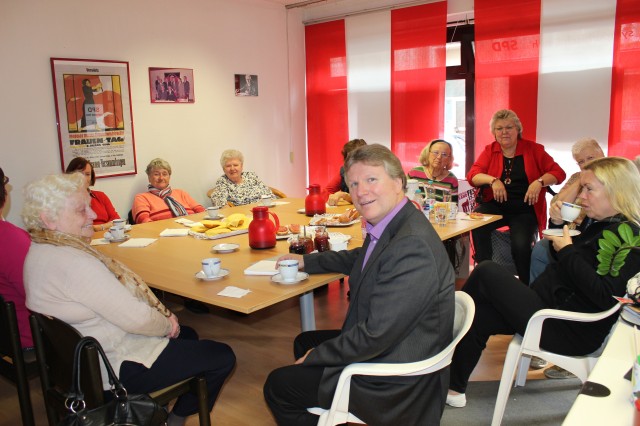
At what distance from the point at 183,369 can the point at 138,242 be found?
1.15 m

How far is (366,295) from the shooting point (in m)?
1.75

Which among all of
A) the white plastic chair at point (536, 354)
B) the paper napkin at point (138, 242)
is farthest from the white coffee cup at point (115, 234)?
the white plastic chair at point (536, 354)

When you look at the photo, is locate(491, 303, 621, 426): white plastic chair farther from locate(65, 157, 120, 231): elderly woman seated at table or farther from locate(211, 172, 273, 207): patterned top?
locate(65, 157, 120, 231): elderly woman seated at table

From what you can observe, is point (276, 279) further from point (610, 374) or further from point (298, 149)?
point (298, 149)

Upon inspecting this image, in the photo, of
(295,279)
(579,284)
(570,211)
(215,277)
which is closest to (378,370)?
(295,279)

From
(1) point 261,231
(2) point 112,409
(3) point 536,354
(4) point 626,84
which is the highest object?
(4) point 626,84

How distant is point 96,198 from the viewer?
440 centimetres

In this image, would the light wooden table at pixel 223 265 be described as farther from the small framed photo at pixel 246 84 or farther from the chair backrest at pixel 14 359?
the small framed photo at pixel 246 84

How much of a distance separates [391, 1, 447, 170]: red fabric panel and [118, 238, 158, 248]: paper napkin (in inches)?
128

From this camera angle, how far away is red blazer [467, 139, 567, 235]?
4262 mm

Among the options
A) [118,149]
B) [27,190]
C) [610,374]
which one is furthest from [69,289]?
[118,149]

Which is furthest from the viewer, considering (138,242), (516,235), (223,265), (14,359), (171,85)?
(171,85)

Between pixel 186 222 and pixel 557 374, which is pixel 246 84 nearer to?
pixel 186 222

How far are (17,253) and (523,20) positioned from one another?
4.23 meters
